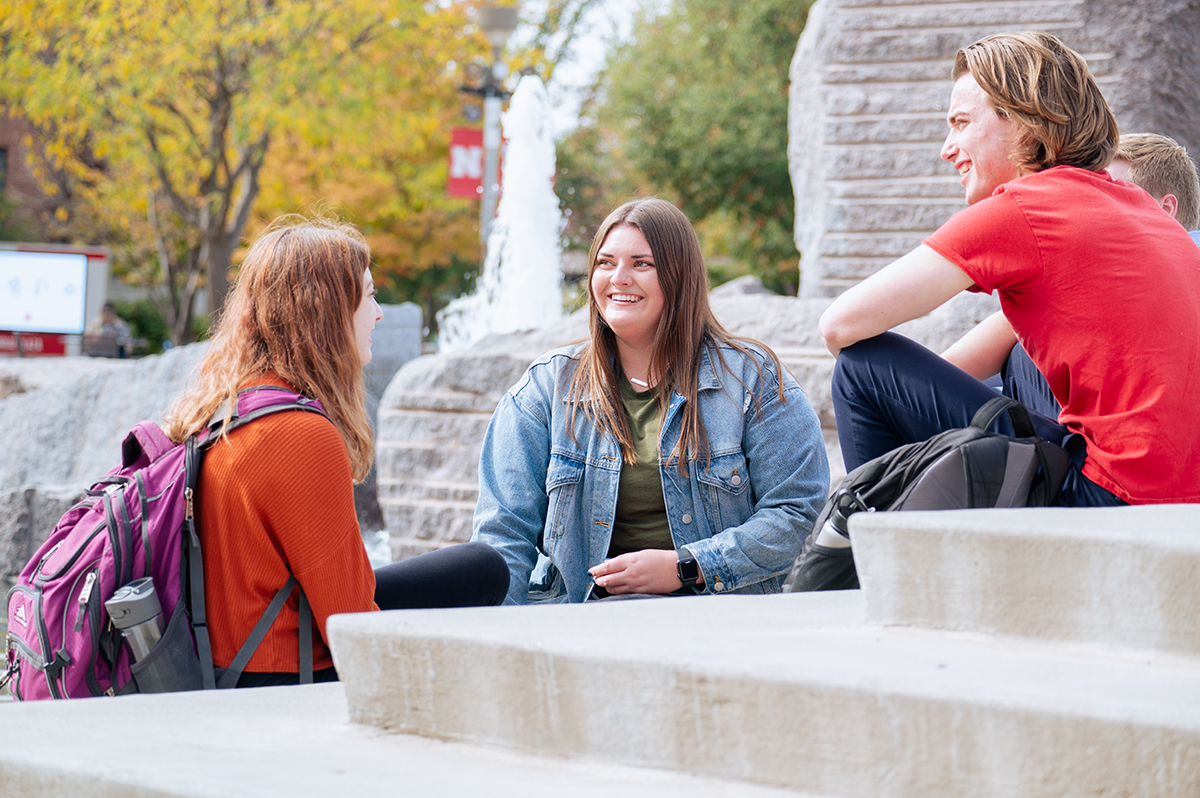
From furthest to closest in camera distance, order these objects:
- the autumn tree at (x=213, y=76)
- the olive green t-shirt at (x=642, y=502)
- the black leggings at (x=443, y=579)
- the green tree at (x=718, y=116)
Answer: the green tree at (x=718, y=116), the autumn tree at (x=213, y=76), the olive green t-shirt at (x=642, y=502), the black leggings at (x=443, y=579)

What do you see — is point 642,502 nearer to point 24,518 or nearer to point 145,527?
point 145,527

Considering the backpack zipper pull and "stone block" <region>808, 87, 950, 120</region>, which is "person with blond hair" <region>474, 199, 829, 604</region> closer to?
the backpack zipper pull

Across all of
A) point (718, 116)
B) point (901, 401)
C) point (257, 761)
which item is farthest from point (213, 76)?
point (257, 761)

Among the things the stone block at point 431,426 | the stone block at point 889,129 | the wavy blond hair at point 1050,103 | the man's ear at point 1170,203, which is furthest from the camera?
the stone block at point 889,129

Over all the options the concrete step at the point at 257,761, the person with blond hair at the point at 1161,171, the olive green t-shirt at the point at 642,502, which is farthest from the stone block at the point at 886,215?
the concrete step at the point at 257,761

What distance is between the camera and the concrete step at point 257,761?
157 centimetres

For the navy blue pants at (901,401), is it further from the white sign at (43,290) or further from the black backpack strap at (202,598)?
the white sign at (43,290)

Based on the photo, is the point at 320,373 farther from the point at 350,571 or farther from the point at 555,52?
the point at 555,52

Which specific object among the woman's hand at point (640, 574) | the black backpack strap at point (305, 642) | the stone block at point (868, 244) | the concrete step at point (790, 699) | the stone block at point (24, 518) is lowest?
the stone block at point (24, 518)

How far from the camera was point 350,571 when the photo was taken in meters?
2.34

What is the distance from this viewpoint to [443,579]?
271 centimetres

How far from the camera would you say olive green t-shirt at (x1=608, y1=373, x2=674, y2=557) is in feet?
9.59

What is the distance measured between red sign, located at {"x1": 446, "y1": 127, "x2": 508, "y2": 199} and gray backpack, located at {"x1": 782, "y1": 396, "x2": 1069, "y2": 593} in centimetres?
1178

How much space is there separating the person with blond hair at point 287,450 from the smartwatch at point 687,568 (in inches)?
26.6
